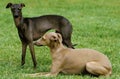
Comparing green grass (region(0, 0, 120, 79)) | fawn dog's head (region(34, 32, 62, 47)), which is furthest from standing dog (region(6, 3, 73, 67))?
fawn dog's head (region(34, 32, 62, 47))

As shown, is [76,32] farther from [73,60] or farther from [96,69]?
[96,69]

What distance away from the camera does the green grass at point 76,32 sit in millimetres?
10195

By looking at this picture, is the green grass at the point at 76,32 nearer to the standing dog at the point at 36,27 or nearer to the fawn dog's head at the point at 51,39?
the standing dog at the point at 36,27

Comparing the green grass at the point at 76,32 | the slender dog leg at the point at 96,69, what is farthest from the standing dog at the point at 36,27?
the slender dog leg at the point at 96,69

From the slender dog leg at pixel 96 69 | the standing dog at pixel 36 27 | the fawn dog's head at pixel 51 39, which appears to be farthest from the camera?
the standing dog at pixel 36 27

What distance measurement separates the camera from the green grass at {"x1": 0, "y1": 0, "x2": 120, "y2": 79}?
1019 cm

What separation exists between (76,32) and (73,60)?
21.8 ft

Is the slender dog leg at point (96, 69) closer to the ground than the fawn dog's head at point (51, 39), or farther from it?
closer to the ground

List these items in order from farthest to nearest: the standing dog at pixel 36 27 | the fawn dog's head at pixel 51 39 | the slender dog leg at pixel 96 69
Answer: the standing dog at pixel 36 27 → the fawn dog's head at pixel 51 39 → the slender dog leg at pixel 96 69

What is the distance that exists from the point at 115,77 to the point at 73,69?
87 centimetres

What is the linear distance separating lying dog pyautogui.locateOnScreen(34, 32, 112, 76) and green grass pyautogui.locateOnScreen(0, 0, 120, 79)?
0.19m

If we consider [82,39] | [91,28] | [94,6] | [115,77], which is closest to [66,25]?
[115,77]

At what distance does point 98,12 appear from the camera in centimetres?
2266

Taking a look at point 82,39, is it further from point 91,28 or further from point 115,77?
point 115,77
